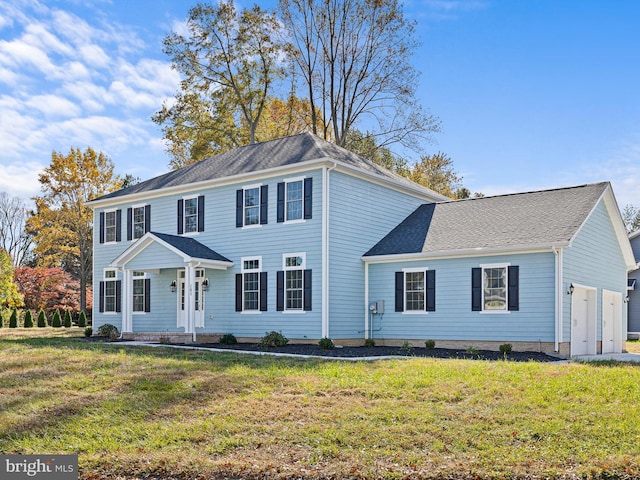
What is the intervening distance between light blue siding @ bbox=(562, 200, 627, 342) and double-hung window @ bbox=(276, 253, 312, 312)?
731cm

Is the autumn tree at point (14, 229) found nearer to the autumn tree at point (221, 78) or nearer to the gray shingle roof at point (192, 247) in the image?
the autumn tree at point (221, 78)

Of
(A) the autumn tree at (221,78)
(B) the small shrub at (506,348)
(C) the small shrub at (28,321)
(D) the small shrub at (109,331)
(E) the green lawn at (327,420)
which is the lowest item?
(C) the small shrub at (28,321)

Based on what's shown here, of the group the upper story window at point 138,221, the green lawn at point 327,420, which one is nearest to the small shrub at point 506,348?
the green lawn at point 327,420

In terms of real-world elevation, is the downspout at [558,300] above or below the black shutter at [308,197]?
below

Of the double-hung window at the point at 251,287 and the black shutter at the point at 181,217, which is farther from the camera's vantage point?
the black shutter at the point at 181,217

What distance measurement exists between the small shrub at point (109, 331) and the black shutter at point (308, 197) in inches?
329

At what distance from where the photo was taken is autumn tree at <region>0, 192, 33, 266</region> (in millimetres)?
50375

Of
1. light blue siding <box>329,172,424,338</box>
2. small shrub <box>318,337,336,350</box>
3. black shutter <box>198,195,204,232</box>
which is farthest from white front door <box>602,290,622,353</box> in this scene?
black shutter <box>198,195,204,232</box>

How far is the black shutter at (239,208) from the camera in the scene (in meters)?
21.9

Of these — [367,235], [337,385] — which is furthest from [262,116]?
[337,385]

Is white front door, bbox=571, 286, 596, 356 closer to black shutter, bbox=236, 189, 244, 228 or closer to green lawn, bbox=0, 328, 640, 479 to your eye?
green lawn, bbox=0, 328, 640, 479

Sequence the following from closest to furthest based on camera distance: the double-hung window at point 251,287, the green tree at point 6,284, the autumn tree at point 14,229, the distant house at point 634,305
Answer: the double-hung window at point 251,287
the distant house at point 634,305
the green tree at point 6,284
the autumn tree at point 14,229

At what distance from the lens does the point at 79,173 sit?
37.5m

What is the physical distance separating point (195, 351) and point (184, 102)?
2315 centimetres
